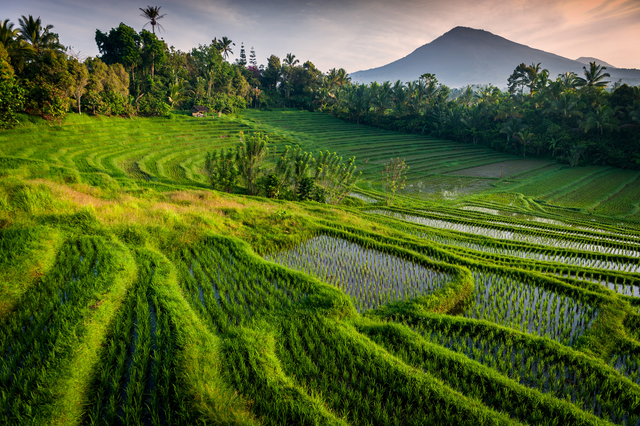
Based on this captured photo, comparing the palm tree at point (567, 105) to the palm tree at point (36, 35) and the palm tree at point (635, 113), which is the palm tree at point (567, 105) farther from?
the palm tree at point (36, 35)

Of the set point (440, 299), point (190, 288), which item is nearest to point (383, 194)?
point (440, 299)

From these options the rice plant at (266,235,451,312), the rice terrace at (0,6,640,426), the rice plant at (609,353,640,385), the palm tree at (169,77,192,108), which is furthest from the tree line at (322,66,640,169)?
the rice plant at (609,353,640,385)

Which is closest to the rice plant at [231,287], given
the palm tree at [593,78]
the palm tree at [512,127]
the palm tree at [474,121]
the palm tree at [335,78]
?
the palm tree at [512,127]

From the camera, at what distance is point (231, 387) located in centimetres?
349

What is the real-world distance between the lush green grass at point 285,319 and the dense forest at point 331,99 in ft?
64.3

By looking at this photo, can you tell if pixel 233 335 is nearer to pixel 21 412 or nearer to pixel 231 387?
pixel 231 387

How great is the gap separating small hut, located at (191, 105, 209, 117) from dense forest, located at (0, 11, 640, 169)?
45.2 inches

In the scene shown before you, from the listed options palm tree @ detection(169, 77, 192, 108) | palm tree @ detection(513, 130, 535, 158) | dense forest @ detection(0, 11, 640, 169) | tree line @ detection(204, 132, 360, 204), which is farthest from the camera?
palm tree @ detection(169, 77, 192, 108)

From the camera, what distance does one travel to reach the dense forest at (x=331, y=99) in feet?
76.9

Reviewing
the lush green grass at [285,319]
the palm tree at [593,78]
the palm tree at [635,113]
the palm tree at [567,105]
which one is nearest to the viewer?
the lush green grass at [285,319]

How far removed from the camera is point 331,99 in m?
58.5

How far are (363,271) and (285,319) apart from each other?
9.48ft

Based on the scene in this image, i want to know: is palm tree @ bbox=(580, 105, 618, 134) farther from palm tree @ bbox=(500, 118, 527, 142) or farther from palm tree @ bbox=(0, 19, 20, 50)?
palm tree @ bbox=(0, 19, 20, 50)

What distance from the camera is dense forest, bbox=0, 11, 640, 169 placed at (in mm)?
23453
